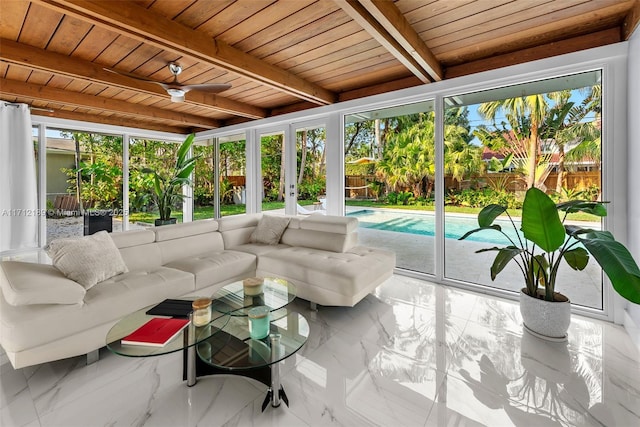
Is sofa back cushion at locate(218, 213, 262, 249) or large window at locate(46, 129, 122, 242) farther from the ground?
large window at locate(46, 129, 122, 242)

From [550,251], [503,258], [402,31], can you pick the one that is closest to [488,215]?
[503,258]

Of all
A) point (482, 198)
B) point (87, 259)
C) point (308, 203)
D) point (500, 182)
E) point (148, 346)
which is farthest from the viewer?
point (308, 203)

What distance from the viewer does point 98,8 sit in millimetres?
1969

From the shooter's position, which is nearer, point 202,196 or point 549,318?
Result: point 549,318

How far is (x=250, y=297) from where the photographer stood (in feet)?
6.75

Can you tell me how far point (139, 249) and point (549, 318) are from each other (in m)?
3.57

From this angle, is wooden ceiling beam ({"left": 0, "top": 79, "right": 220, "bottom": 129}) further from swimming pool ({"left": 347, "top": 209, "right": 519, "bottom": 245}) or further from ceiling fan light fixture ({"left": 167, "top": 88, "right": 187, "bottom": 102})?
swimming pool ({"left": 347, "top": 209, "right": 519, "bottom": 245})

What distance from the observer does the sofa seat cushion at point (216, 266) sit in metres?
2.61

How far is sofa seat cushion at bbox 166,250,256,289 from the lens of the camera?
2611 mm

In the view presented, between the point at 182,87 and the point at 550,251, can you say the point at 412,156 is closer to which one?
the point at 550,251

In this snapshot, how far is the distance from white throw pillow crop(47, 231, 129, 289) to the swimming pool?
301 centimetres

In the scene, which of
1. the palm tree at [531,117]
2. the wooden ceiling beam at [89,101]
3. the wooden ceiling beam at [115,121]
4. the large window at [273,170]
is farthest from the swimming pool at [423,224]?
the wooden ceiling beam at [115,121]

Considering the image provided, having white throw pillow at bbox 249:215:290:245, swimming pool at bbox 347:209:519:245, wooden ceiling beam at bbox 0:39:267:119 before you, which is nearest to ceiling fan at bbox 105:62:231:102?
wooden ceiling beam at bbox 0:39:267:119

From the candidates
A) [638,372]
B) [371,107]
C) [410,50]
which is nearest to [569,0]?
[410,50]
